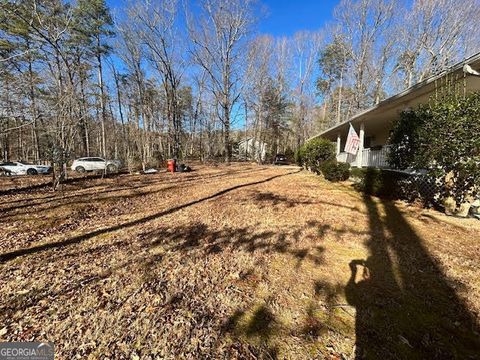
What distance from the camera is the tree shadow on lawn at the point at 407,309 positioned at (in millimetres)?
2004

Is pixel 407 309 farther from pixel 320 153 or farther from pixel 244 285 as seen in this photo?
pixel 320 153

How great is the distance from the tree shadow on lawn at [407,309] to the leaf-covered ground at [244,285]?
14mm

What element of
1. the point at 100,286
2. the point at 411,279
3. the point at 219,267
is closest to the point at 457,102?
the point at 411,279

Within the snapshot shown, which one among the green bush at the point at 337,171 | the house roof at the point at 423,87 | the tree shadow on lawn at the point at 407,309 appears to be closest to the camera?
the tree shadow on lawn at the point at 407,309

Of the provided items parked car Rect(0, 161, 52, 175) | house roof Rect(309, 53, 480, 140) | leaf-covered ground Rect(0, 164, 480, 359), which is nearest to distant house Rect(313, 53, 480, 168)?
house roof Rect(309, 53, 480, 140)

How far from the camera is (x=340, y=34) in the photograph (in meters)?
21.9

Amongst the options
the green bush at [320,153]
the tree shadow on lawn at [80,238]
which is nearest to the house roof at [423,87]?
the green bush at [320,153]

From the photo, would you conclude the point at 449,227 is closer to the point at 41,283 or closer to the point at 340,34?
the point at 41,283

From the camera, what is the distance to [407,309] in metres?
2.47

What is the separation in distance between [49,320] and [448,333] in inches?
151

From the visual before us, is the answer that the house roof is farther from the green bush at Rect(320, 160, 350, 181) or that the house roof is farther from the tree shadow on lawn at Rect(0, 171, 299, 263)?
the tree shadow on lawn at Rect(0, 171, 299, 263)

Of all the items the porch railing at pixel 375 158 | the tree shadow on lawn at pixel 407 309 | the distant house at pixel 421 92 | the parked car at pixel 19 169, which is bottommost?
the tree shadow on lawn at pixel 407 309

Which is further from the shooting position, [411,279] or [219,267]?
[219,267]

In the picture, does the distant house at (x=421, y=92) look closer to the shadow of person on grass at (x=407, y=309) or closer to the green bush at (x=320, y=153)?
the green bush at (x=320, y=153)
